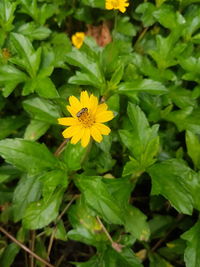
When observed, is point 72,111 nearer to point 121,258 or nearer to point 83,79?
point 83,79

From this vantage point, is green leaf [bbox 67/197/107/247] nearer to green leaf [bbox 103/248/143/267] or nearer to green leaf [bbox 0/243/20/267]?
green leaf [bbox 103/248/143/267]

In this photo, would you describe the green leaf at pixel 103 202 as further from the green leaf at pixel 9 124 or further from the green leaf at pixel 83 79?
the green leaf at pixel 9 124

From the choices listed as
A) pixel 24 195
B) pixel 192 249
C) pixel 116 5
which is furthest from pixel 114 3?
pixel 192 249

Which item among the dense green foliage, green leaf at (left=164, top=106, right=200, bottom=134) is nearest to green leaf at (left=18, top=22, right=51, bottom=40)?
the dense green foliage

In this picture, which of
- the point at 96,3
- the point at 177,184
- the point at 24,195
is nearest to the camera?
the point at 177,184

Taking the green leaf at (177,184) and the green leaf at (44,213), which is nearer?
the green leaf at (177,184)

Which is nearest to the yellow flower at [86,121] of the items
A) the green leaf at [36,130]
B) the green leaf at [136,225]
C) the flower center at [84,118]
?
the flower center at [84,118]

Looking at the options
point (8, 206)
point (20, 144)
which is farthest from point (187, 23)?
point (8, 206)
